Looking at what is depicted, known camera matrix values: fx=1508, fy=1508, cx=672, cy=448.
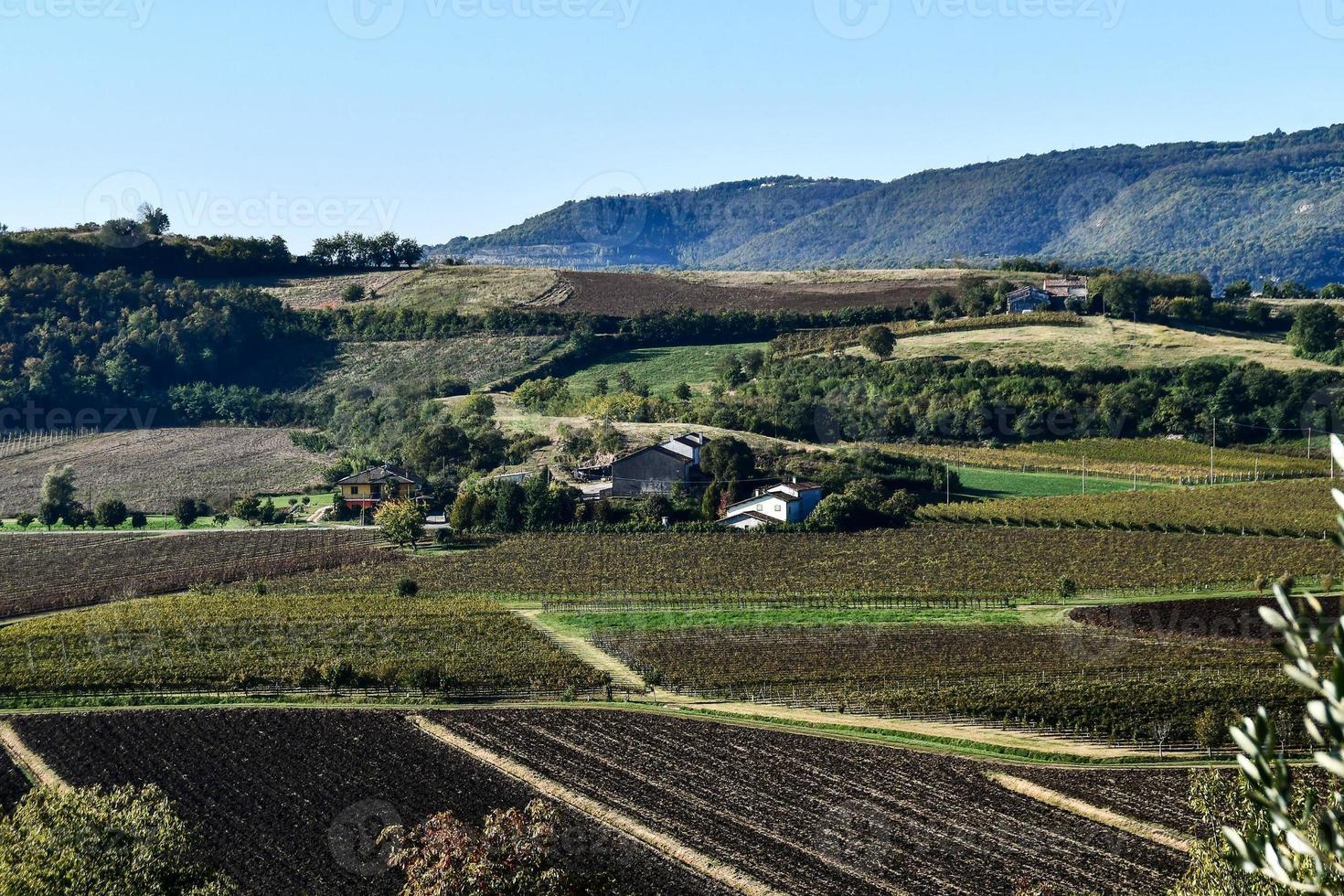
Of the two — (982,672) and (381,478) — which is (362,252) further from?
(982,672)

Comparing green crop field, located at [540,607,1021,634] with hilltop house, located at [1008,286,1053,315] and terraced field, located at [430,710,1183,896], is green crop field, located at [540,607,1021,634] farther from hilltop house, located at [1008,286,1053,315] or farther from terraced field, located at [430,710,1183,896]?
hilltop house, located at [1008,286,1053,315]

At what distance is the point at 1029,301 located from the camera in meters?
113

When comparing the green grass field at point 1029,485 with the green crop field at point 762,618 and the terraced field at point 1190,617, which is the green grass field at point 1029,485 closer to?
the terraced field at point 1190,617

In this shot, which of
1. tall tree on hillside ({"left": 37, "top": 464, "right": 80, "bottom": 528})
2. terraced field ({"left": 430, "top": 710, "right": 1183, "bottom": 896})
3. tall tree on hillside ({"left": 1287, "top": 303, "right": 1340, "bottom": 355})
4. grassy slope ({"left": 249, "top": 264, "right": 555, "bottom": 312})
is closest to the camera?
terraced field ({"left": 430, "top": 710, "right": 1183, "bottom": 896})

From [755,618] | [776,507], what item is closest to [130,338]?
[776,507]

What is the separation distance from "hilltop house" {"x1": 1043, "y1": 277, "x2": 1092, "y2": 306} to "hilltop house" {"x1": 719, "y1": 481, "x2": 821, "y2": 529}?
46.4 metres

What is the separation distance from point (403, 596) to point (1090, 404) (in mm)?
45528

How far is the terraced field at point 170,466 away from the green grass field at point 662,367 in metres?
21.2

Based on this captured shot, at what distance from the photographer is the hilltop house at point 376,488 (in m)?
79.5

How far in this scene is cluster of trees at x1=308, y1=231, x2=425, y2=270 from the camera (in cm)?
13900

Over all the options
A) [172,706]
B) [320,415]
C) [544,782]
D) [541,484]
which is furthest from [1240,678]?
[320,415]

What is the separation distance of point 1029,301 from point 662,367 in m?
28.0

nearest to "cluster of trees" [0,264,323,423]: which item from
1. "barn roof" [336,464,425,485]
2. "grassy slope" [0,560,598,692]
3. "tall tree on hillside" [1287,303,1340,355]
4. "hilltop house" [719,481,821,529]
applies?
"barn roof" [336,464,425,485]

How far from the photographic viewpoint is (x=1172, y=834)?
103 feet
